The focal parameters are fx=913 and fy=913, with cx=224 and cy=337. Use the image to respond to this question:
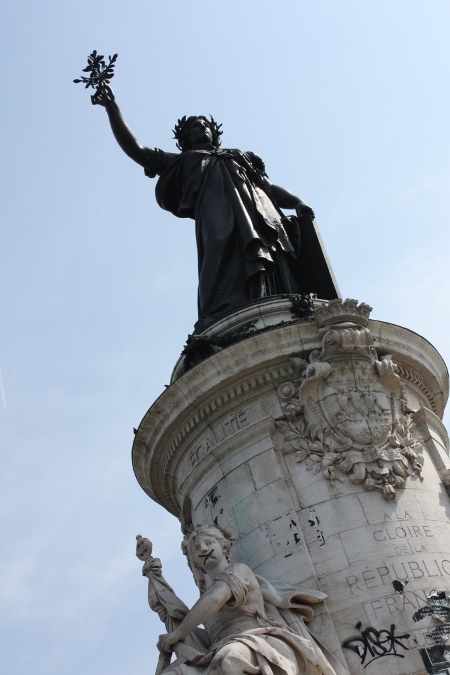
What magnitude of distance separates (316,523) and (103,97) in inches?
399

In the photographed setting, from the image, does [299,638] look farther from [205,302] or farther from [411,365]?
[205,302]

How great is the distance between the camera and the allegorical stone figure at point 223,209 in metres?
13.5

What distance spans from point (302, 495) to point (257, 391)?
153cm

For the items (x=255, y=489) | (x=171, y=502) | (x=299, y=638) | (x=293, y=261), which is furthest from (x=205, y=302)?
(x=299, y=638)

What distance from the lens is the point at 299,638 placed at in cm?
806

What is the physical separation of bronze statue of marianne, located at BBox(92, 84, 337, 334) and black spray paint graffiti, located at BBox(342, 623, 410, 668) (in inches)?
217

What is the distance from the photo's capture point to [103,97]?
16.6 meters

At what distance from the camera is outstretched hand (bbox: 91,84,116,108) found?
16.6 metres

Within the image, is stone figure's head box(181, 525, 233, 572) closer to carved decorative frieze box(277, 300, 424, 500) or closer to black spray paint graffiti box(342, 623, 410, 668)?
carved decorative frieze box(277, 300, 424, 500)

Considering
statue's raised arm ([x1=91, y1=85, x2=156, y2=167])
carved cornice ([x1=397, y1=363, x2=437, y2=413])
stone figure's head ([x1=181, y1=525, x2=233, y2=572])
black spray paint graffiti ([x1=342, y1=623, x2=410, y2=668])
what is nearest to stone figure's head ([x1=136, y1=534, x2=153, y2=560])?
stone figure's head ([x1=181, y1=525, x2=233, y2=572])

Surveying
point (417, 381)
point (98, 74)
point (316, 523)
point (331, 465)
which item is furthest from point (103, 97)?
point (316, 523)

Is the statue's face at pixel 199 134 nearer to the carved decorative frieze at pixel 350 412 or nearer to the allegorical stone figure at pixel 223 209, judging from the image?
the allegorical stone figure at pixel 223 209

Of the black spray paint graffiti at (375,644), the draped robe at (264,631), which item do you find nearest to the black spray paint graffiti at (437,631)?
the black spray paint graffiti at (375,644)

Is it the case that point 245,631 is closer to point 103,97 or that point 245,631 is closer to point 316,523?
point 316,523
